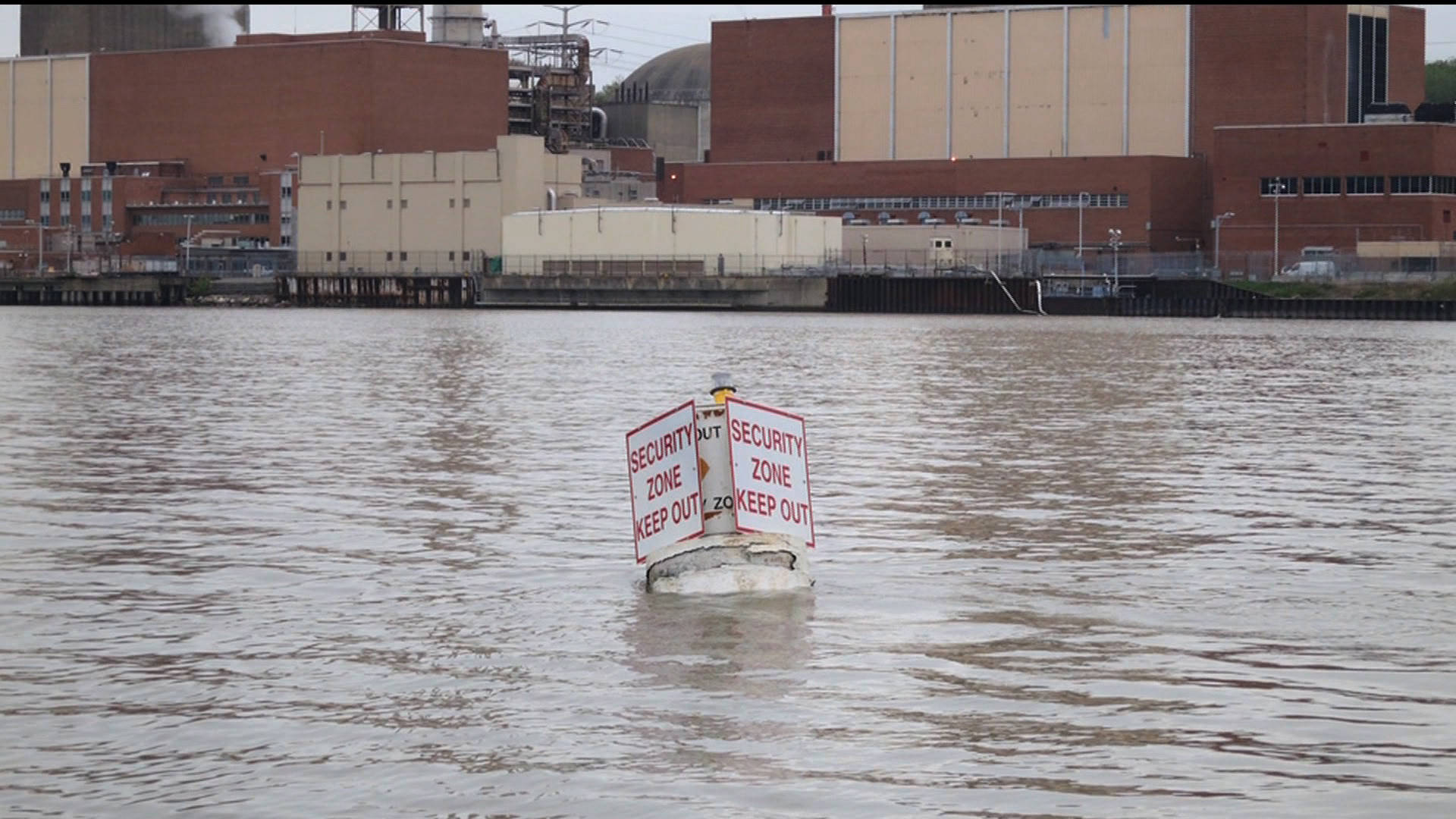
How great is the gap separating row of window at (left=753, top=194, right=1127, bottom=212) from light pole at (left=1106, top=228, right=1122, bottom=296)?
5.59ft

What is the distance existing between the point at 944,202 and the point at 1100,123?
10789mm

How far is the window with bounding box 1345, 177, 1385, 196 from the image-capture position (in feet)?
415

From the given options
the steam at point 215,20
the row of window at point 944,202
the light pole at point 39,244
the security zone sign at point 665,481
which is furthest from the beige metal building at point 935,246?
the security zone sign at point 665,481

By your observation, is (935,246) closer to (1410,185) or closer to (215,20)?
(1410,185)

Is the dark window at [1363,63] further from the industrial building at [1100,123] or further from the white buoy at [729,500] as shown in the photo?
the white buoy at [729,500]

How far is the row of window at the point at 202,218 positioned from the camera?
6289 inches

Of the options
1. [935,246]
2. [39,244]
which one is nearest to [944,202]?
[935,246]

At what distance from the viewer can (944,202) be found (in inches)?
5591

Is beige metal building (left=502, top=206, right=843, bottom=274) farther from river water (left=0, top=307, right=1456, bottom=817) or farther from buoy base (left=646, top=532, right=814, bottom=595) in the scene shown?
buoy base (left=646, top=532, right=814, bottom=595)

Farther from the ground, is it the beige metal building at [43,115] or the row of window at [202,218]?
the beige metal building at [43,115]

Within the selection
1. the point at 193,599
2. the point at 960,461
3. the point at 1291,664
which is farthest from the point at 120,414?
the point at 1291,664

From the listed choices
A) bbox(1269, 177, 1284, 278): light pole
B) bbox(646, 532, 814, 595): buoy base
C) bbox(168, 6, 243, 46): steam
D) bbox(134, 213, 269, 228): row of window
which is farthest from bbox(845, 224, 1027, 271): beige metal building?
bbox(646, 532, 814, 595): buoy base

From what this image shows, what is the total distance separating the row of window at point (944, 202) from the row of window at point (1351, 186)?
9.34m

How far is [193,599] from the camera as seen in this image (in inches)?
728
